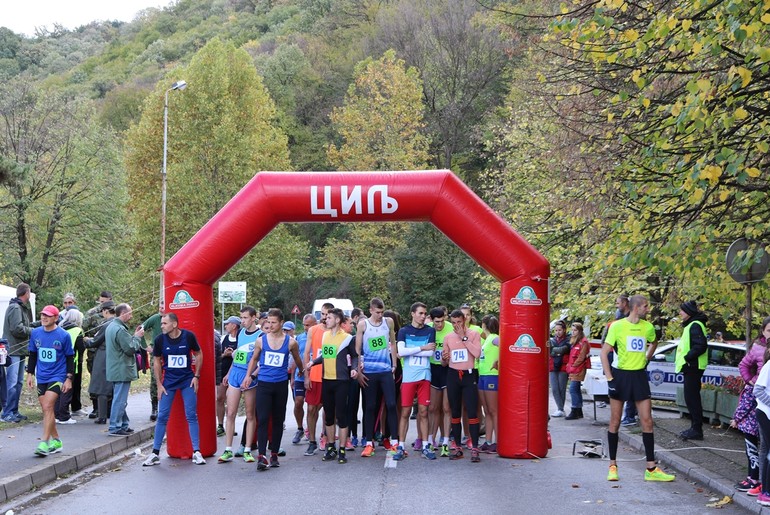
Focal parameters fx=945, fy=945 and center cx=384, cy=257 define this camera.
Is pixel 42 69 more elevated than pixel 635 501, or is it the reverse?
pixel 42 69

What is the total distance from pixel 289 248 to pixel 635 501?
39.5 metres

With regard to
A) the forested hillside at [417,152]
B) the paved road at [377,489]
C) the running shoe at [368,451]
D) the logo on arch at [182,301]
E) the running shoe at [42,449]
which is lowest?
the paved road at [377,489]

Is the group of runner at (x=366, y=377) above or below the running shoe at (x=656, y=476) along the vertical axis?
above

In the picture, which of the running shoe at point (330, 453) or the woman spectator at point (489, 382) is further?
the woman spectator at point (489, 382)

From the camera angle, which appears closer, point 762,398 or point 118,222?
point 762,398

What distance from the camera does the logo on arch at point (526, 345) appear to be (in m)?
13.2

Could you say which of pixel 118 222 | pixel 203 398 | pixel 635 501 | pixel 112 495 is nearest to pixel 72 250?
pixel 118 222

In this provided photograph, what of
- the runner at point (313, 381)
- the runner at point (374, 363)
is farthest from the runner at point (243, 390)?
the runner at point (374, 363)

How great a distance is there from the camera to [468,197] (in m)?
13.3

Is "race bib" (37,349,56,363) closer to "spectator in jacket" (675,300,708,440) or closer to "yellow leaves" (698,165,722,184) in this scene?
"yellow leaves" (698,165,722,184)

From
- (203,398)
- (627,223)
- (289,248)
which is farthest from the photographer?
(289,248)

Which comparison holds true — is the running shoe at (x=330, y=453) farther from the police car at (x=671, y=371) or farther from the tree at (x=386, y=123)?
the tree at (x=386, y=123)

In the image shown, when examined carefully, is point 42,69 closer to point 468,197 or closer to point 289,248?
point 289,248

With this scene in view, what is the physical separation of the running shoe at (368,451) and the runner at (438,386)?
0.83 meters
